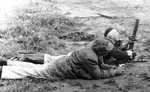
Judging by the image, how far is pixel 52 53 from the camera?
26.1 ft

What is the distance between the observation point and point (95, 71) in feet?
19.9

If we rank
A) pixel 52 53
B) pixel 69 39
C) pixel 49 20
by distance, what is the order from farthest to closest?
pixel 49 20 < pixel 69 39 < pixel 52 53

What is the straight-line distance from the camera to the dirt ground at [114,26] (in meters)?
5.95

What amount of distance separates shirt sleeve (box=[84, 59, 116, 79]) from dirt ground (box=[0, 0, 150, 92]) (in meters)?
0.10

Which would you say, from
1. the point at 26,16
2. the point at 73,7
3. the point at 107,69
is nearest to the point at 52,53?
the point at 107,69

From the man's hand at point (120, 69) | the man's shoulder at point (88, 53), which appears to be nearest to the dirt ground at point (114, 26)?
the man's hand at point (120, 69)

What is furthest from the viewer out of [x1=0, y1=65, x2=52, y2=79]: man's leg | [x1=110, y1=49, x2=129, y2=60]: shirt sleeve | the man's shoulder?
[x1=110, y1=49, x2=129, y2=60]: shirt sleeve

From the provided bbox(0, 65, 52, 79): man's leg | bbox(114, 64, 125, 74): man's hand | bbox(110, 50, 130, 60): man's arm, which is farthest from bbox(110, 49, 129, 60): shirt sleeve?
bbox(0, 65, 52, 79): man's leg

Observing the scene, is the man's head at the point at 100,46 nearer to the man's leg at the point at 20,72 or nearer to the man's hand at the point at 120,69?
the man's hand at the point at 120,69

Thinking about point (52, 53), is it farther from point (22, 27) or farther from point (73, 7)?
point (73, 7)

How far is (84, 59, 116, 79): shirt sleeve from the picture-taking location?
19.5ft

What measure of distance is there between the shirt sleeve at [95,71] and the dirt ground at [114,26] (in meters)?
0.10

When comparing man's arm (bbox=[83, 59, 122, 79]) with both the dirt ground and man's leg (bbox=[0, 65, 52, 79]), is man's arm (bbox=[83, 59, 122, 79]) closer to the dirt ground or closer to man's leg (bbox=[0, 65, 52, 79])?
the dirt ground

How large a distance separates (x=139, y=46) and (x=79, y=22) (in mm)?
3088
